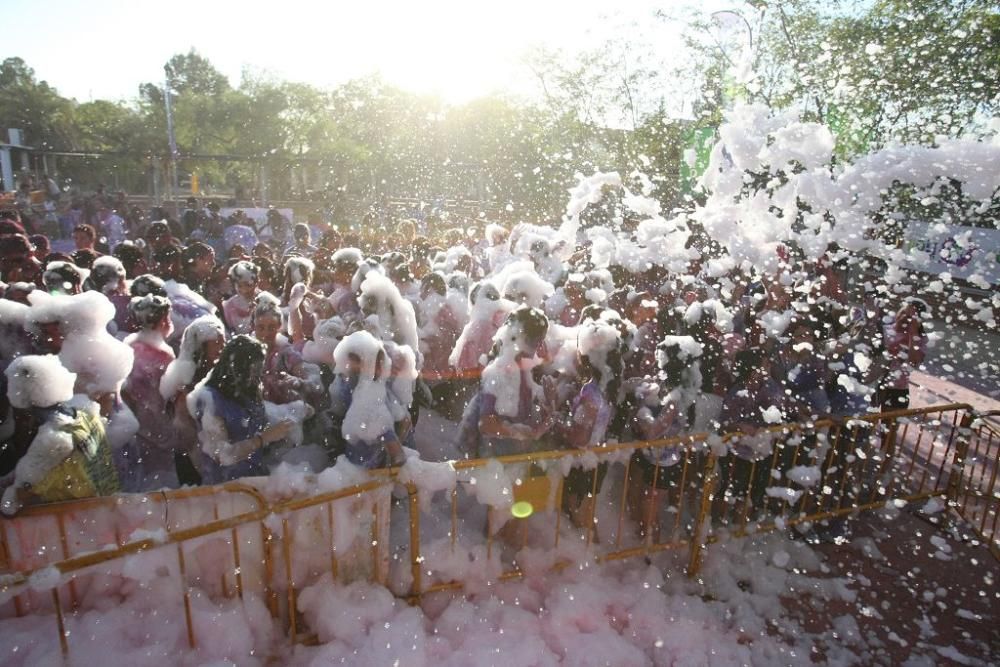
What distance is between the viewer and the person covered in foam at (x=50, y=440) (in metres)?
2.91

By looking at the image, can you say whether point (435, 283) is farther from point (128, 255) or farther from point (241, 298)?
point (128, 255)

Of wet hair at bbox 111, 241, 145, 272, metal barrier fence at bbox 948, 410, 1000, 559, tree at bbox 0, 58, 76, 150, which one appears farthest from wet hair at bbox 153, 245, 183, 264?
tree at bbox 0, 58, 76, 150

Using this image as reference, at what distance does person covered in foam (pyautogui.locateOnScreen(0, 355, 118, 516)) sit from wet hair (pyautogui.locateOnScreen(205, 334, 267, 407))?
637 millimetres

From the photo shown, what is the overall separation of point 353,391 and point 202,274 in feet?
11.6

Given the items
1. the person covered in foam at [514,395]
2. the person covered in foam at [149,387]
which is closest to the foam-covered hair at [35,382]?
the person covered in foam at [149,387]

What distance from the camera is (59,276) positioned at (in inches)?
193

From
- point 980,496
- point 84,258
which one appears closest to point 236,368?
point 84,258

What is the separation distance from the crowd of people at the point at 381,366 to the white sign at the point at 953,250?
9.54m

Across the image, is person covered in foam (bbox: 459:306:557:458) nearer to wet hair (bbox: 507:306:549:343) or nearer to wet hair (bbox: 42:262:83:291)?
wet hair (bbox: 507:306:549:343)

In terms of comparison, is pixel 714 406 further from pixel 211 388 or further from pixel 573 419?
pixel 211 388

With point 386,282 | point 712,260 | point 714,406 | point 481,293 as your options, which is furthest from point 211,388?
point 712,260

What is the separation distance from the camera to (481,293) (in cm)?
573

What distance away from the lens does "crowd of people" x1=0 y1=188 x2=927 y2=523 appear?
11.1ft

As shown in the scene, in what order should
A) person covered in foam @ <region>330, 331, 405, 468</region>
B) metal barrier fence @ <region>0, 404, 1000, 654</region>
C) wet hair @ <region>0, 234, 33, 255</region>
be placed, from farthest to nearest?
wet hair @ <region>0, 234, 33, 255</region>
person covered in foam @ <region>330, 331, 405, 468</region>
metal barrier fence @ <region>0, 404, 1000, 654</region>
